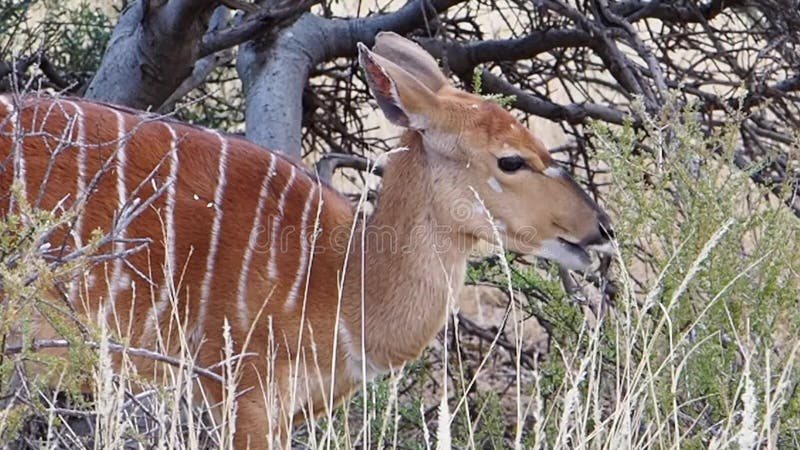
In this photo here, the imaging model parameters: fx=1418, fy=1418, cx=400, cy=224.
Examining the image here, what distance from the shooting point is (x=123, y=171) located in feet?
11.9

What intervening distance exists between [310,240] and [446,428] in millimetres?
1576

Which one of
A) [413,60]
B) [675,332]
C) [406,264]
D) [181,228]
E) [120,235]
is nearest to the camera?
[675,332]

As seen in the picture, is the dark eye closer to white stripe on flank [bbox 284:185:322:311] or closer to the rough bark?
white stripe on flank [bbox 284:185:322:311]

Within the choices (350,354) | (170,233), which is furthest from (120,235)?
(350,354)

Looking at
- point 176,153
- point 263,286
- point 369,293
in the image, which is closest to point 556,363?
point 369,293

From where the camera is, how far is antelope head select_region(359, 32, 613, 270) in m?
3.66

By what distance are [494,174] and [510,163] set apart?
5cm

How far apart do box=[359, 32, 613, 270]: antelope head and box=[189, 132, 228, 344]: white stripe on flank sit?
1.48ft

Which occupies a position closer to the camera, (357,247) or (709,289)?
(709,289)

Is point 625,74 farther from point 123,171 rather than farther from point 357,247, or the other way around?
point 123,171

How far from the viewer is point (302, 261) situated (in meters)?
3.73

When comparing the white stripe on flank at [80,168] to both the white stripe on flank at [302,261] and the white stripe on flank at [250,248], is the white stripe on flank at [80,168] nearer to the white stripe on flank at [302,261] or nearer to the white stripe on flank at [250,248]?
the white stripe on flank at [250,248]

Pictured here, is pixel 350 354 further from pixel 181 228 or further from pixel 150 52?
pixel 150 52

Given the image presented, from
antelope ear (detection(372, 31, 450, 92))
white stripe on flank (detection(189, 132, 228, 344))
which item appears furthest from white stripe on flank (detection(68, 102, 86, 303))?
antelope ear (detection(372, 31, 450, 92))
